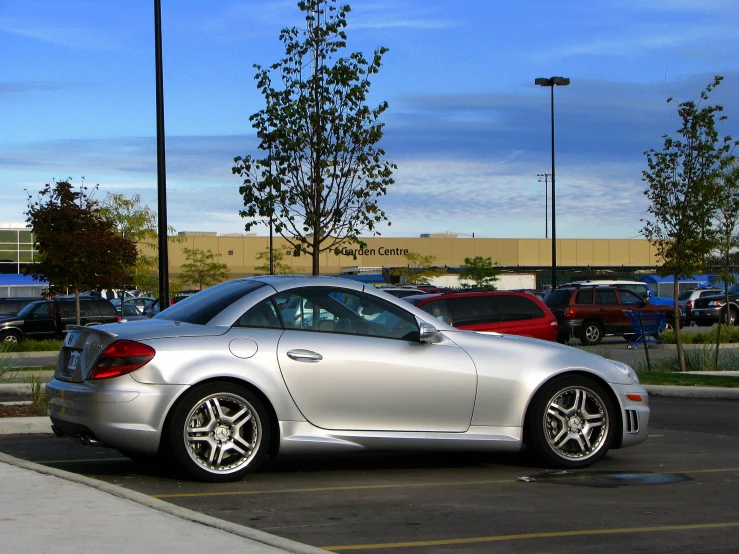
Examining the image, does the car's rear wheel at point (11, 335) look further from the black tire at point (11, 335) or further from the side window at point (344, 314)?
the side window at point (344, 314)

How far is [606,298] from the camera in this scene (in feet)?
90.7

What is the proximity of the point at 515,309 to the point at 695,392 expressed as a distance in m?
3.94

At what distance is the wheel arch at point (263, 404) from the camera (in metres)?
6.93

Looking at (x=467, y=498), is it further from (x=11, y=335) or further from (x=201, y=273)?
(x=201, y=273)

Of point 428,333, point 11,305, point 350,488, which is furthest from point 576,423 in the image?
point 11,305

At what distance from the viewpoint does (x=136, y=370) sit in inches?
271

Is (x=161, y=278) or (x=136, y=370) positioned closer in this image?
(x=136, y=370)

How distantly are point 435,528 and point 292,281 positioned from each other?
2.57 m

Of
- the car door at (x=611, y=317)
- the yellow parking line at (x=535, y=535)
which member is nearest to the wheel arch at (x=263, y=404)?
the yellow parking line at (x=535, y=535)

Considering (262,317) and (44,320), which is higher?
(262,317)

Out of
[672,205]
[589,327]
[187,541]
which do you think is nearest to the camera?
[187,541]

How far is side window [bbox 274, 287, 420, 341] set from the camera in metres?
7.52

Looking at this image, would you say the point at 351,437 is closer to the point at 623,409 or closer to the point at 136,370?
the point at 136,370

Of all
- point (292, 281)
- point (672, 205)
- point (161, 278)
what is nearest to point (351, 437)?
point (292, 281)
